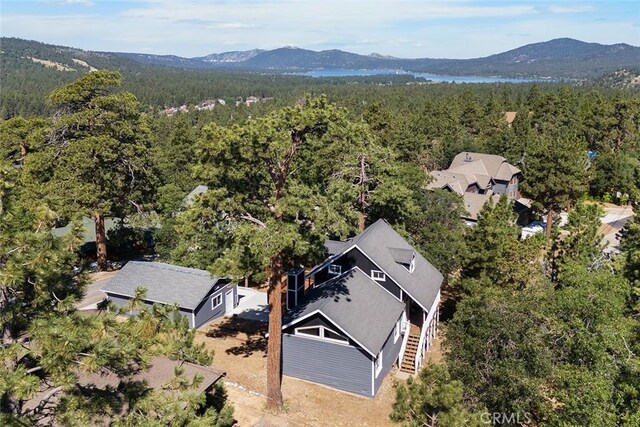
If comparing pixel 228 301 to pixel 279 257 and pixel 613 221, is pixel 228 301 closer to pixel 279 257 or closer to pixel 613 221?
pixel 279 257

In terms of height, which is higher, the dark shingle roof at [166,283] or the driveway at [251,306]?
Result: the dark shingle roof at [166,283]

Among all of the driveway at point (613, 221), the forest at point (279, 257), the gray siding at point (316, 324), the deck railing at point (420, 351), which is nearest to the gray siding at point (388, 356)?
the deck railing at point (420, 351)

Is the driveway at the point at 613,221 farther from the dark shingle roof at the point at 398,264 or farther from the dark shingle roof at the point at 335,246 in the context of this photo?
the dark shingle roof at the point at 335,246

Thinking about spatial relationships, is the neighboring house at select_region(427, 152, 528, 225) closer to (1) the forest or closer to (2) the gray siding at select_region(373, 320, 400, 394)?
(1) the forest

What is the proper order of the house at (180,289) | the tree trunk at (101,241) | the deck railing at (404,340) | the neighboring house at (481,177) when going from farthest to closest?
the neighboring house at (481,177) < the tree trunk at (101,241) < the house at (180,289) < the deck railing at (404,340)

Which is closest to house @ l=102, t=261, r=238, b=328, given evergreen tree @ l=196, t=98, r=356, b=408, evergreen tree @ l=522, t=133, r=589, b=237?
evergreen tree @ l=196, t=98, r=356, b=408

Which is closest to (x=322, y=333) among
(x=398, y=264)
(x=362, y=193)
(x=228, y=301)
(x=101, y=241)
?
(x=398, y=264)

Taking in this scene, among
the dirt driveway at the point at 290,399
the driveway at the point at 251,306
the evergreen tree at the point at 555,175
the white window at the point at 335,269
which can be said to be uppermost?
the evergreen tree at the point at 555,175
